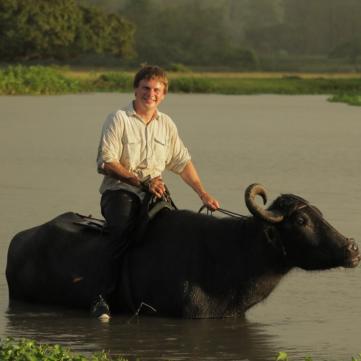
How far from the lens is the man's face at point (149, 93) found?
10.8m

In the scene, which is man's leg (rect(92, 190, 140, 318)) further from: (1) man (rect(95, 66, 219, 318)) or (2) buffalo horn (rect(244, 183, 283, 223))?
(2) buffalo horn (rect(244, 183, 283, 223))

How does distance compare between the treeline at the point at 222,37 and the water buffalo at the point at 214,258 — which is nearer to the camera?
the water buffalo at the point at 214,258

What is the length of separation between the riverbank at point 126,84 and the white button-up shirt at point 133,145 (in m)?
53.8

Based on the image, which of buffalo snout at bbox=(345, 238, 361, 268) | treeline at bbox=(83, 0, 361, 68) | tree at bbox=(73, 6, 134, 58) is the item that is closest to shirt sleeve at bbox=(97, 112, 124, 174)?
buffalo snout at bbox=(345, 238, 361, 268)

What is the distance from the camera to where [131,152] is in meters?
10.8

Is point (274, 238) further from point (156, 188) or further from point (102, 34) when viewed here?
point (102, 34)

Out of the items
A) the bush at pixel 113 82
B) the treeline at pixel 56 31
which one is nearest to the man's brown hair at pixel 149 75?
the bush at pixel 113 82

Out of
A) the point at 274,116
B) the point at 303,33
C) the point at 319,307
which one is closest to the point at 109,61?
the point at 303,33

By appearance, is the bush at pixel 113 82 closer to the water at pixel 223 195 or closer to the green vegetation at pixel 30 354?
the water at pixel 223 195

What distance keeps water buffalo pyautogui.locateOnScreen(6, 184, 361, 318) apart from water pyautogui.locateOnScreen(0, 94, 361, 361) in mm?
167

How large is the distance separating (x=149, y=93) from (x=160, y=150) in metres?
0.42

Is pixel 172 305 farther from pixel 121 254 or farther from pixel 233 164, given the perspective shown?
pixel 233 164

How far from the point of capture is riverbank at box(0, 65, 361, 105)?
222ft

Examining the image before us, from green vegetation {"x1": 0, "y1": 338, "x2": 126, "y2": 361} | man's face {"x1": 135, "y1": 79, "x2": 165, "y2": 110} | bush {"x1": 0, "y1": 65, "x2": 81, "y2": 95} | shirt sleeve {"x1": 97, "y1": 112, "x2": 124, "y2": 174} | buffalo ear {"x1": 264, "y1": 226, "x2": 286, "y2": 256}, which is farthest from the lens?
bush {"x1": 0, "y1": 65, "x2": 81, "y2": 95}
